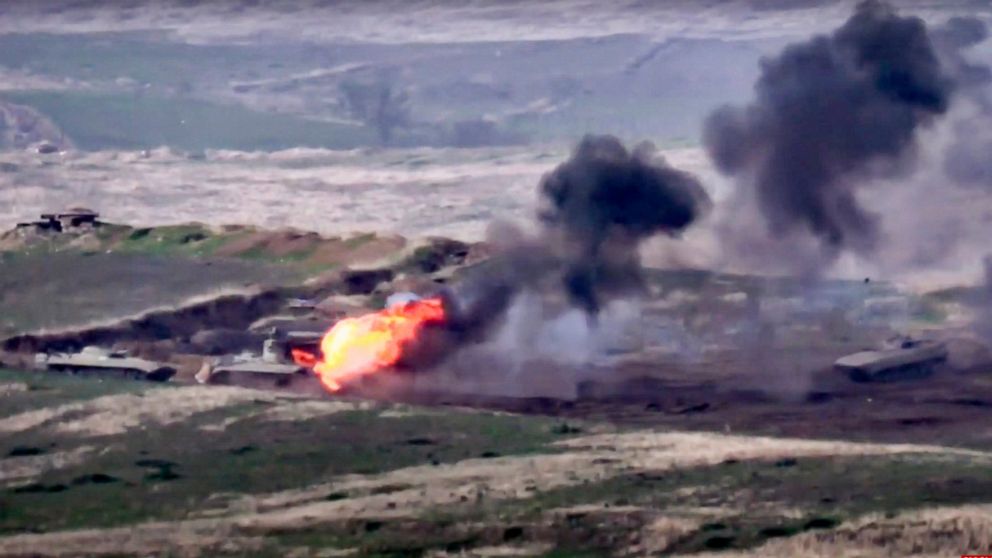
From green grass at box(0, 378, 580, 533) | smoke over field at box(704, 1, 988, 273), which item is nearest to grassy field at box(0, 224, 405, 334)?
green grass at box(0, 378, 580, 533)

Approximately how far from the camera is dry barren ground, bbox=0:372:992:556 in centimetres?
4659

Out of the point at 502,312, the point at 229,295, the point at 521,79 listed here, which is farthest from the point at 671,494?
the point at 521,79

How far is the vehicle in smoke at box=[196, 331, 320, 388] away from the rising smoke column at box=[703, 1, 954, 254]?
18.8 meters

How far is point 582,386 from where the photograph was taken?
72.7m

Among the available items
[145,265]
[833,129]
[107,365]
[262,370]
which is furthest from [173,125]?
[833,129]

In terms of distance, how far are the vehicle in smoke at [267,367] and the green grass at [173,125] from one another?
291 ft

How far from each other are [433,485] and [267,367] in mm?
22356

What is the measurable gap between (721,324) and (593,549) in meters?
40.5

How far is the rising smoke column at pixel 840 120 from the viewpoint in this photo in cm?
7962

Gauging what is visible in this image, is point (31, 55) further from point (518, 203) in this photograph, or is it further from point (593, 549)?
point (593, 549)

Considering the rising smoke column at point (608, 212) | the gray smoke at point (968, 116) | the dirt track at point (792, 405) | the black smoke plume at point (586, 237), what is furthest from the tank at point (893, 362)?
the gray smoke at point (968, 116)

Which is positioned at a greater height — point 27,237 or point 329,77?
point 329,77

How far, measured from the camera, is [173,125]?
561ft

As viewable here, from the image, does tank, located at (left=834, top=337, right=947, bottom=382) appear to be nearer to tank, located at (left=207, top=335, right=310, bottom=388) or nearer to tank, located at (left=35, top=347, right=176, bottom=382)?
tank, located at (left=207, top=335, right=310, bottom=388)
